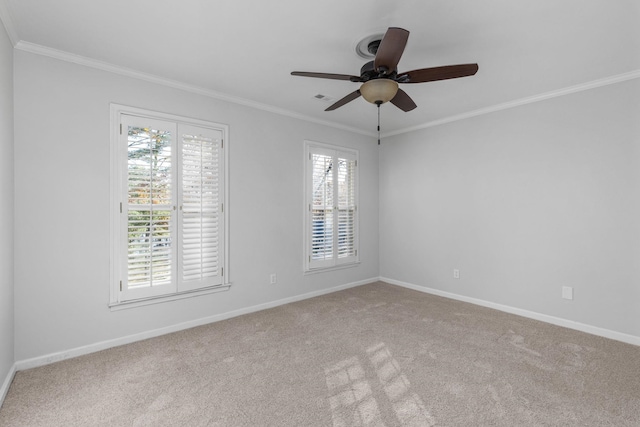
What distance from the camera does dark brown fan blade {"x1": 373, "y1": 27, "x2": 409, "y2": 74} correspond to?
178cm

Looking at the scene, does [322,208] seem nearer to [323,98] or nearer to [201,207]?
[323,98]

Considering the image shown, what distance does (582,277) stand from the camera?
10.7ft

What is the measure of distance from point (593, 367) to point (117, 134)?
15.0 ft

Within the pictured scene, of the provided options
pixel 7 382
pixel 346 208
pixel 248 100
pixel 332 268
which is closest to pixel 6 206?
pixel 7 382

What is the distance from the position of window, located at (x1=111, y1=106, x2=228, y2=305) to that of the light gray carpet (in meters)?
0.60

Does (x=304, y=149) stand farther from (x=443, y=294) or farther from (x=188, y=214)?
(x=443, y=294)

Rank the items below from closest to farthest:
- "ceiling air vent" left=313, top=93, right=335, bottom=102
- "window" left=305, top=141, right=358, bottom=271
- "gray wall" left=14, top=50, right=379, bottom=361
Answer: "gray wall" left=14, top=50, right=379, bottom=361 → "ceiling air vent" left=313, top=93, right=335, bottom=102 → "window" left=305, top=141, right=358, bottom=271

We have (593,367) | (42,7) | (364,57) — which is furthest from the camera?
(364,57)

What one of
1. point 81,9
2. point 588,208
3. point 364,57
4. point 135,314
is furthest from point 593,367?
point 81,9

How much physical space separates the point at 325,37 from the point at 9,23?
7.40 ft

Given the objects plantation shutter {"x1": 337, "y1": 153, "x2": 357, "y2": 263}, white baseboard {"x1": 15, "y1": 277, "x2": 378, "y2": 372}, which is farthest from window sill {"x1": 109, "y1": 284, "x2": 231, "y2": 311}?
plantation shutter {"x1": 337, "y1": 153, "x2": 357, "y2": 263}

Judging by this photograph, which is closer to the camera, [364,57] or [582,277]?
[364,57]

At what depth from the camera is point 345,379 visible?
2.32 meters

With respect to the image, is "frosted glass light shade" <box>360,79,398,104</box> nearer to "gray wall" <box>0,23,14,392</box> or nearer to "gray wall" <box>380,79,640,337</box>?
"gray wall" <box>380,79,640,337</box>
